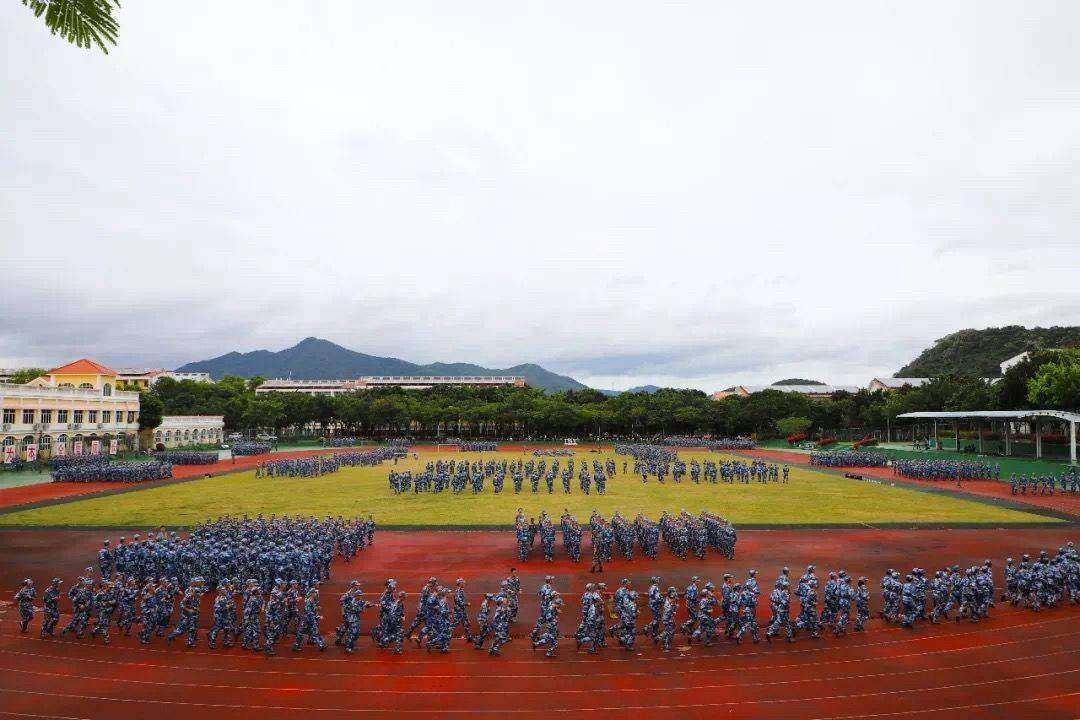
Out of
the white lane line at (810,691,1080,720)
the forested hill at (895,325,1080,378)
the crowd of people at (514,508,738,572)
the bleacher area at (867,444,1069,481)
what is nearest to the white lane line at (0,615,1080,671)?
the white lane line at (810,691,1080,720)

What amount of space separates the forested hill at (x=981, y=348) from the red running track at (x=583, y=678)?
117853 mm

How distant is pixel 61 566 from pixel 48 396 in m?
38.2

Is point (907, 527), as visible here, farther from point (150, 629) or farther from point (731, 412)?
point (731, 412)

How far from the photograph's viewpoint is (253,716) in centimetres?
973

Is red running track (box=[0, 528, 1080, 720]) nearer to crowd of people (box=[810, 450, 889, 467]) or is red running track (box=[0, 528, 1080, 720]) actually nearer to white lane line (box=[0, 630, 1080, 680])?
white lane line (box=[0, 630, 1080, 680])

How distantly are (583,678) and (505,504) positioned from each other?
60.3 feet

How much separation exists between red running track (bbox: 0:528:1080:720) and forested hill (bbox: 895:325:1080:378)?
11785 cm

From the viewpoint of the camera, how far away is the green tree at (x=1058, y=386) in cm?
4559

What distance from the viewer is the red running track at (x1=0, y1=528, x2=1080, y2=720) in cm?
995

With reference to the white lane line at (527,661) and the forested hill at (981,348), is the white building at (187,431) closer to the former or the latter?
the white lane line at (527,661)

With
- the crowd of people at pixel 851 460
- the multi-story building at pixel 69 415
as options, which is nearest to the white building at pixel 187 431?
the multi-story building at pixel 69 415

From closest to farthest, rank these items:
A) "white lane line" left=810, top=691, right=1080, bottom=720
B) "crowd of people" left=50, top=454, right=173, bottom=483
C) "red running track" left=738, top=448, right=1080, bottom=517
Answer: "white lane line" left=810, top=691, right=1080, bottom=720, "red running track" left=738, top=448, right=1080, bottom=517, "crowd of people" left=50, top=454, right=173, bottom=483

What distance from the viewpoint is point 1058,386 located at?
46344 mm

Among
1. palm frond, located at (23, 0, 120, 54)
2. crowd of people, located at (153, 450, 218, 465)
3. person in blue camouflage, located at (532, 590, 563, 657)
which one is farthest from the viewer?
crowd of people, located at (153, 450, 218, 465)
